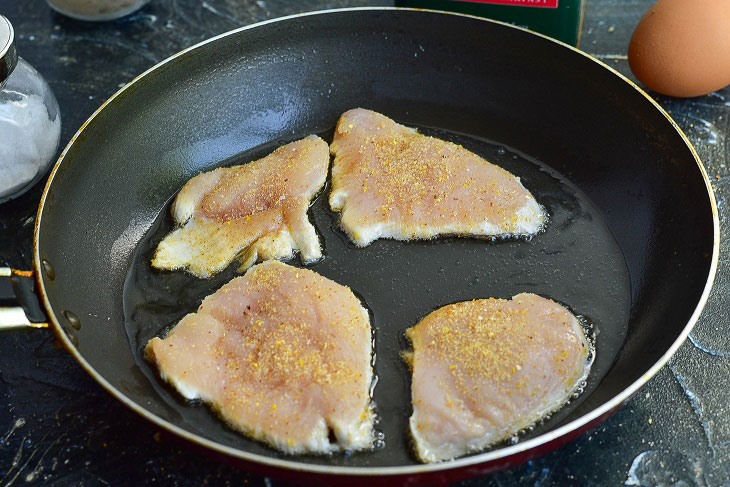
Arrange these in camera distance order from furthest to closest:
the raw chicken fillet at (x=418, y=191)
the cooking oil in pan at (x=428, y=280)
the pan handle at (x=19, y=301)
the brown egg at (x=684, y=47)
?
the brown egg at (x=684, y=47) → the raw chicken fillet at (x=418, y=191) → the cooking oil in pan at (x=428, y=280) → the pan handle at (x=19, y=301)

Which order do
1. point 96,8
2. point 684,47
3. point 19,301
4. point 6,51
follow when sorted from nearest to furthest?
point 19,301 → point 6,51 → point 684,47 → point 96,8

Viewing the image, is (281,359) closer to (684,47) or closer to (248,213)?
(248,213)

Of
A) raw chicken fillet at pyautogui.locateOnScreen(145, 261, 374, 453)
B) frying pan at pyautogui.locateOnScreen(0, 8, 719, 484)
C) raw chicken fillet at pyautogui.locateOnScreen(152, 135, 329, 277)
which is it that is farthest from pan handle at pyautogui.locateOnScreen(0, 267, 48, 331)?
raw chicken fillet at pyautogui.locateOnScreen(152, 135, 329, 277)

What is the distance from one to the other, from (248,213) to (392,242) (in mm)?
339

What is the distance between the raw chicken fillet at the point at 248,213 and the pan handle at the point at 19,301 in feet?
1.07

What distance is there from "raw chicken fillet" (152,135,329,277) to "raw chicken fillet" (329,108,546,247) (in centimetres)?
8

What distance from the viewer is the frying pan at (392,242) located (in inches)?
49.6

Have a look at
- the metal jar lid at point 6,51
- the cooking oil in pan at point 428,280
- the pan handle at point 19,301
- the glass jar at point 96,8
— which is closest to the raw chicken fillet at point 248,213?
the cooking oil in pan at point 428,280

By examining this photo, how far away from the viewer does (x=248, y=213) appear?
1.63 metres

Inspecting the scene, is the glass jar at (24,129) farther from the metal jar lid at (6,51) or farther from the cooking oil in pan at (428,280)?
the cooking oil in pan at (428,280)

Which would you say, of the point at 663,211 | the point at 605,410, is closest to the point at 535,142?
the point at 663,211

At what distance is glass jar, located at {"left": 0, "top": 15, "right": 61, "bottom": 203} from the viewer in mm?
1607

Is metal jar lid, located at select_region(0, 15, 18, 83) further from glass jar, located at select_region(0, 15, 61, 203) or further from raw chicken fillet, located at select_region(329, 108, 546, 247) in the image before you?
raw chicken fillet, located at select_region(329, 108, 546, 247)

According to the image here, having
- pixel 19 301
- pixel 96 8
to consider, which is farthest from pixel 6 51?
pixel 96 8
